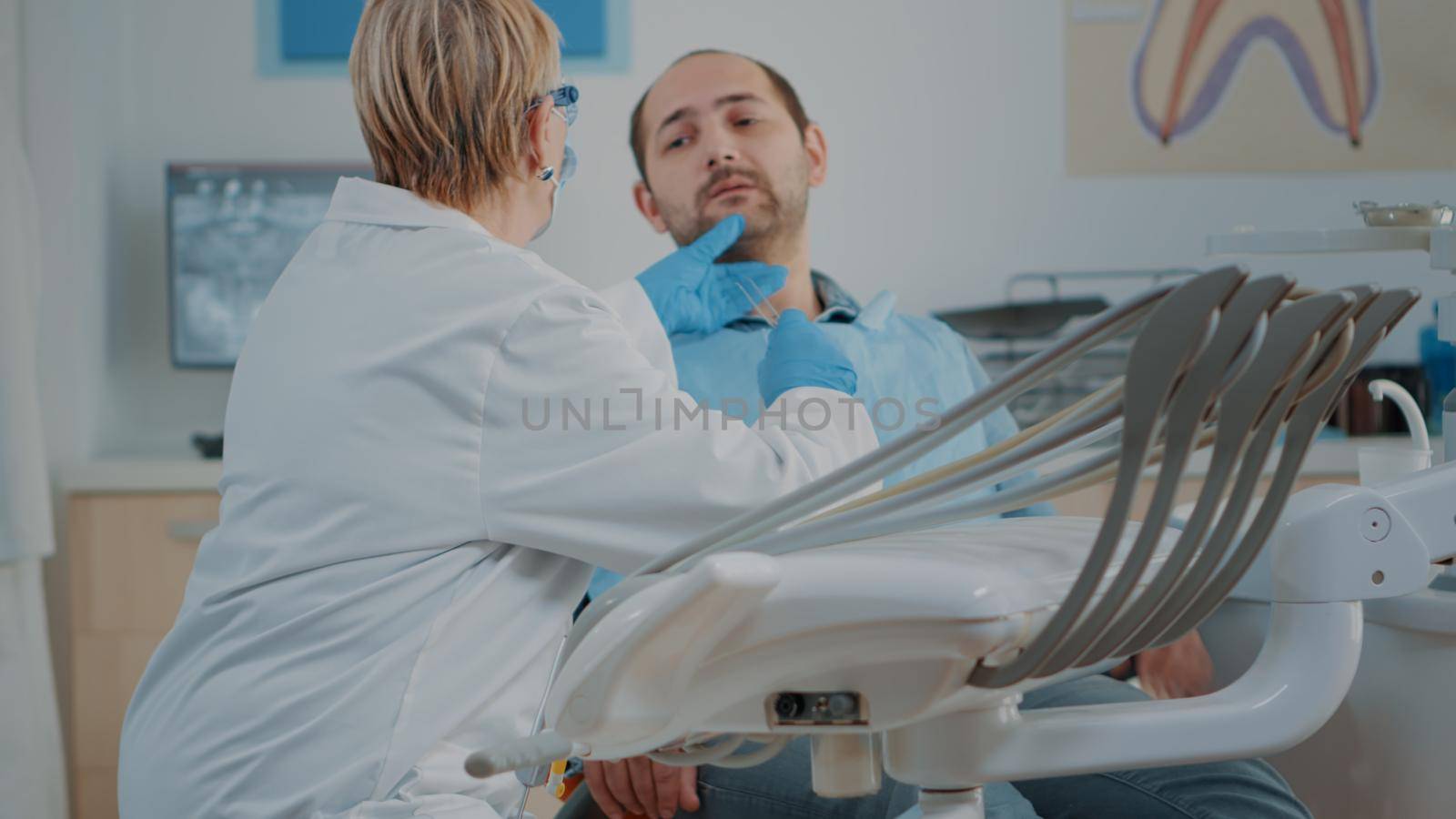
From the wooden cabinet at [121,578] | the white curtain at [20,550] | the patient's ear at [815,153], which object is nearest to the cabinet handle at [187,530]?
the wooden cabinet at [121,578]

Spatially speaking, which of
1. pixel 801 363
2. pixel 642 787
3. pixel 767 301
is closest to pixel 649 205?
pixel 767 301

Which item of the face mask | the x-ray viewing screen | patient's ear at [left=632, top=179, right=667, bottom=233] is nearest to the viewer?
the face mask

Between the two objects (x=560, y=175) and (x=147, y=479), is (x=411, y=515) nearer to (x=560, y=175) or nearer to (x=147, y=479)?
(x=560, y=175)

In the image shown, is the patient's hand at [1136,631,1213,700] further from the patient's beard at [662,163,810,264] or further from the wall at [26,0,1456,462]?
the wall at [26,0,1456,462]

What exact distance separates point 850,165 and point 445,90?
185 cm

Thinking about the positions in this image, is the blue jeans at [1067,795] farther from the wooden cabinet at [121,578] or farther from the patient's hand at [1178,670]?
the wooden cabinet at [121,578]

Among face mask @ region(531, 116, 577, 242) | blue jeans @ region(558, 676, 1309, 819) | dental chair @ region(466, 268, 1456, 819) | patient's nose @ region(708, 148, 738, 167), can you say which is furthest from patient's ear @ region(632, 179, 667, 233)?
dental chair @ region(466, 268, 1456, 819)

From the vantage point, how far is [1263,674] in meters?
0.67

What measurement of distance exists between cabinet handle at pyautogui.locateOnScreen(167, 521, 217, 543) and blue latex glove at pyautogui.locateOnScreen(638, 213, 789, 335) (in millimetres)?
1095

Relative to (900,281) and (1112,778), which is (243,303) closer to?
(900,281)

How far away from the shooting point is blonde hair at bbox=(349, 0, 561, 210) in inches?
42.4

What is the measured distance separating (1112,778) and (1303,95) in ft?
7.14

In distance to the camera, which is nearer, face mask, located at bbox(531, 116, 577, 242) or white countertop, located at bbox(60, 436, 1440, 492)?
face mask, located at bbox(531, 116, 577, 242)

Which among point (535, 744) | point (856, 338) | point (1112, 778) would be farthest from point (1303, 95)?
point (535, 744)
